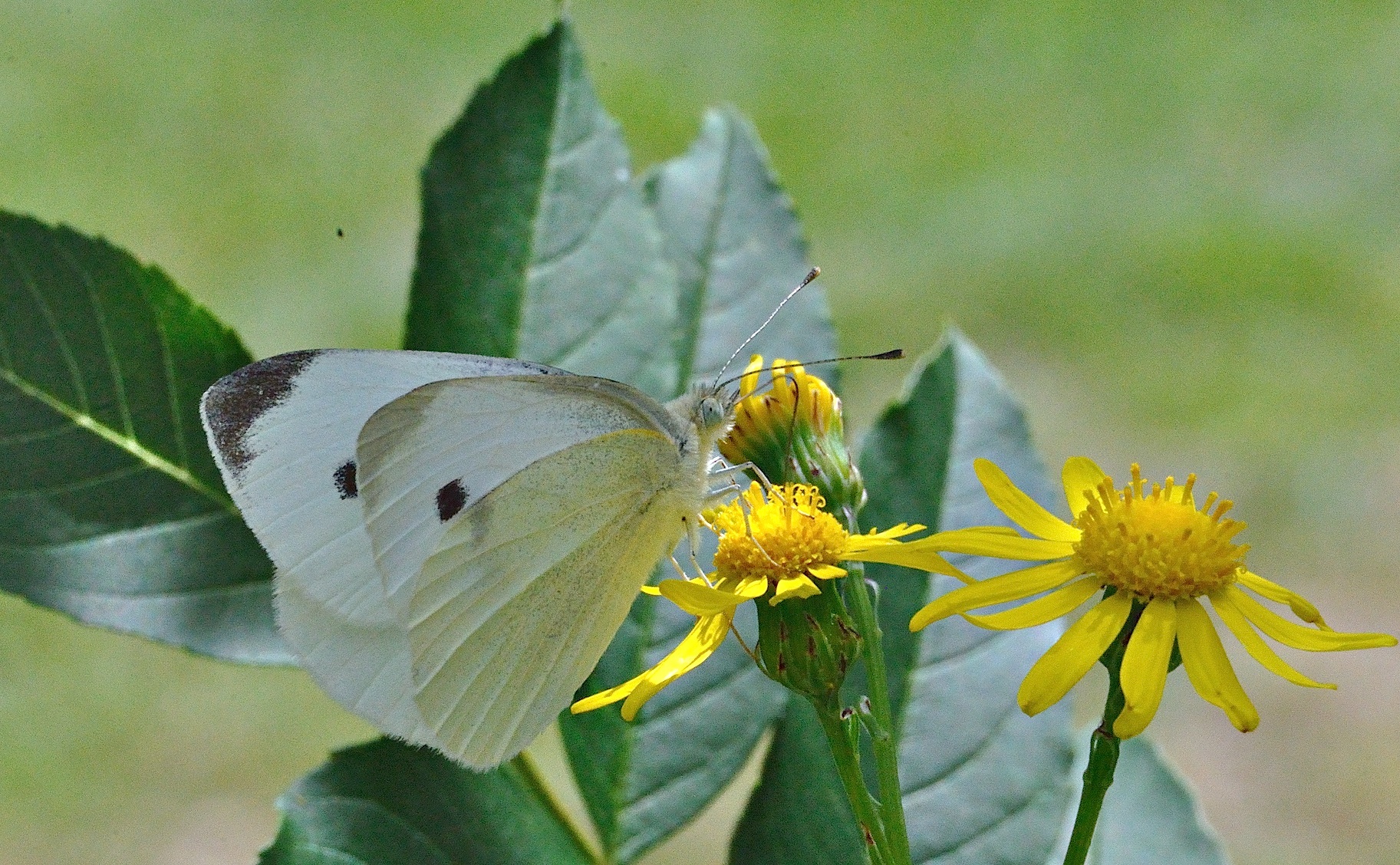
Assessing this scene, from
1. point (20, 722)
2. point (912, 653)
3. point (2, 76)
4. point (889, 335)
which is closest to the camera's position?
point (912, 653)

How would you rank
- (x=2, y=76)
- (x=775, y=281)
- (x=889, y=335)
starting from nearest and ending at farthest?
(x=775, y=281) → (x=889, y=335) → (x=2, y=76)

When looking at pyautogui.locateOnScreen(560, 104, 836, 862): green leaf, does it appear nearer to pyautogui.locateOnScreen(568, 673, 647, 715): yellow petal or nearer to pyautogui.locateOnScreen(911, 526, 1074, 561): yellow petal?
pyautogui.locateOnScreen(568, 673, 647, 715): yellow petal

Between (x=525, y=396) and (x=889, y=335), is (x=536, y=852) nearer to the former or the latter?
(x=525, y=396)

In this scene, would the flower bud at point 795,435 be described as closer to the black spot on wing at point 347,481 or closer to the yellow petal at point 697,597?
the yellow petal at point 697,597

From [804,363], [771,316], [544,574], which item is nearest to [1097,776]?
[804,363]

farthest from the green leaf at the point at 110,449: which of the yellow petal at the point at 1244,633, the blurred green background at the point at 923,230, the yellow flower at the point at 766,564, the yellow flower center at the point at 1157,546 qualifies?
the blurred green background at the point at 923,230

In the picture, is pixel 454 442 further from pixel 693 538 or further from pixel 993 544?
pixel 993 544

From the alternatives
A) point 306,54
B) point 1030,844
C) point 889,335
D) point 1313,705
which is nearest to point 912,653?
point 1030,844

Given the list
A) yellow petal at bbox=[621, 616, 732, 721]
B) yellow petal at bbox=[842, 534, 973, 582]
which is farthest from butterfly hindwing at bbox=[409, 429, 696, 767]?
yellow petal at bbox=[842, 534, 973, 582]
